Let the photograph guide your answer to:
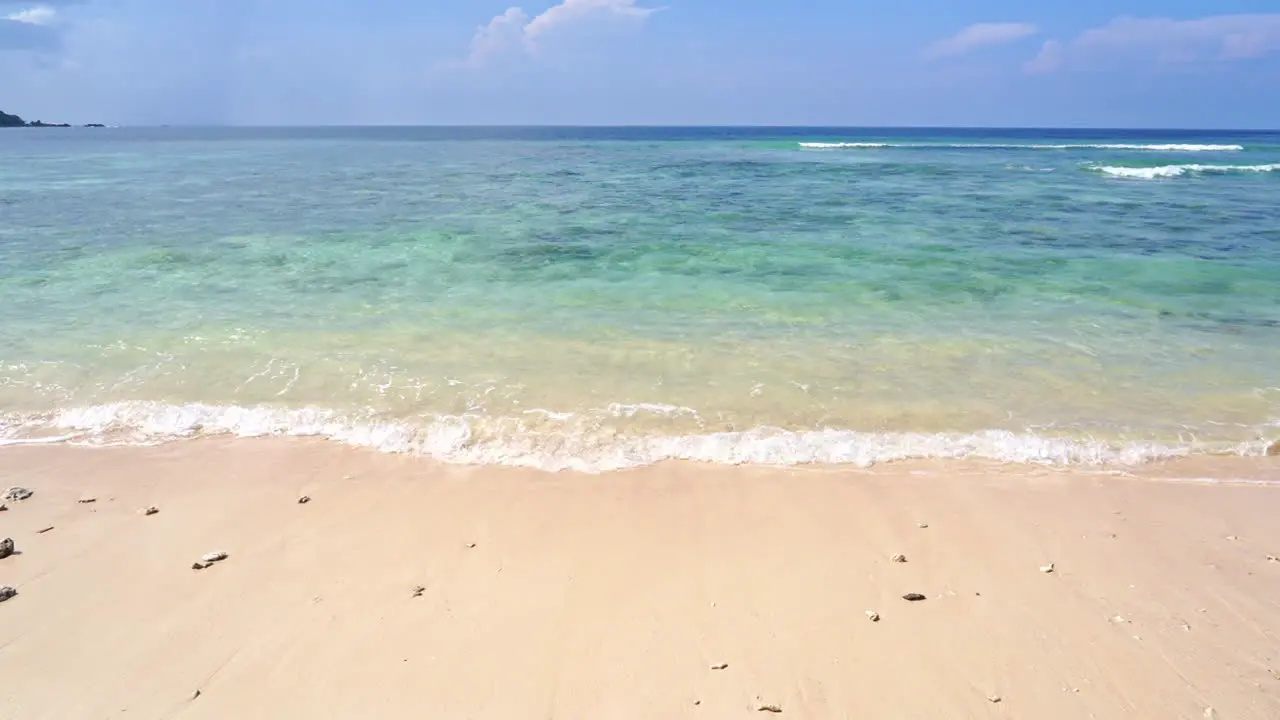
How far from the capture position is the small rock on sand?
210 inches

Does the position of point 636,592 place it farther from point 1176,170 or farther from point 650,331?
point 1176,170

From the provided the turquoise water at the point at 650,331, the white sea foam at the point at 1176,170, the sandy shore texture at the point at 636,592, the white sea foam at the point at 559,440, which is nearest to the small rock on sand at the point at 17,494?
the sandy shore texture at the point at 636,592

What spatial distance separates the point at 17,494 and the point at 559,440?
4364 mm

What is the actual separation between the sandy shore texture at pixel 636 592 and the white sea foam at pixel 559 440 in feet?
0.85

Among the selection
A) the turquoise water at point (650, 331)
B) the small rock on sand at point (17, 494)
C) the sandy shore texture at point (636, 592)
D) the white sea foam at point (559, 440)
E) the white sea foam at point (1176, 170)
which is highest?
the white sea foam at point (1176, 170)

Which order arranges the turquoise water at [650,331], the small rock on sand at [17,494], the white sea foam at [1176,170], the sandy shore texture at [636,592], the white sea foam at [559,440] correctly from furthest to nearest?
the white sea foam at [1176,170], the turquoise water at [650,331], the white sea foam at [559,440], the small rock on sand at [17,494], the sandy shore texture at [636,592]

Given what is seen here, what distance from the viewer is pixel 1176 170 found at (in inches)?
1356

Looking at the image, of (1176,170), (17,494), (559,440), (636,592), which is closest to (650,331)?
(559,440)

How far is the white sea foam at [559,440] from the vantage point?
19.8ft

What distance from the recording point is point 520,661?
12.0 ft

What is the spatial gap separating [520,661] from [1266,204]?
28.9 m

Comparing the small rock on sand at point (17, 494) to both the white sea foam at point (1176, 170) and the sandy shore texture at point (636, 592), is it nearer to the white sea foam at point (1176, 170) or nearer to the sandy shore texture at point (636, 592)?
the sandy shore texture at point (636, 592)

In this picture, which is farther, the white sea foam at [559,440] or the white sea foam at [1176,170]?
the white sea foam at [1176,170]

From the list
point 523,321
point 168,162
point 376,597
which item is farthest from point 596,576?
point 168,162
